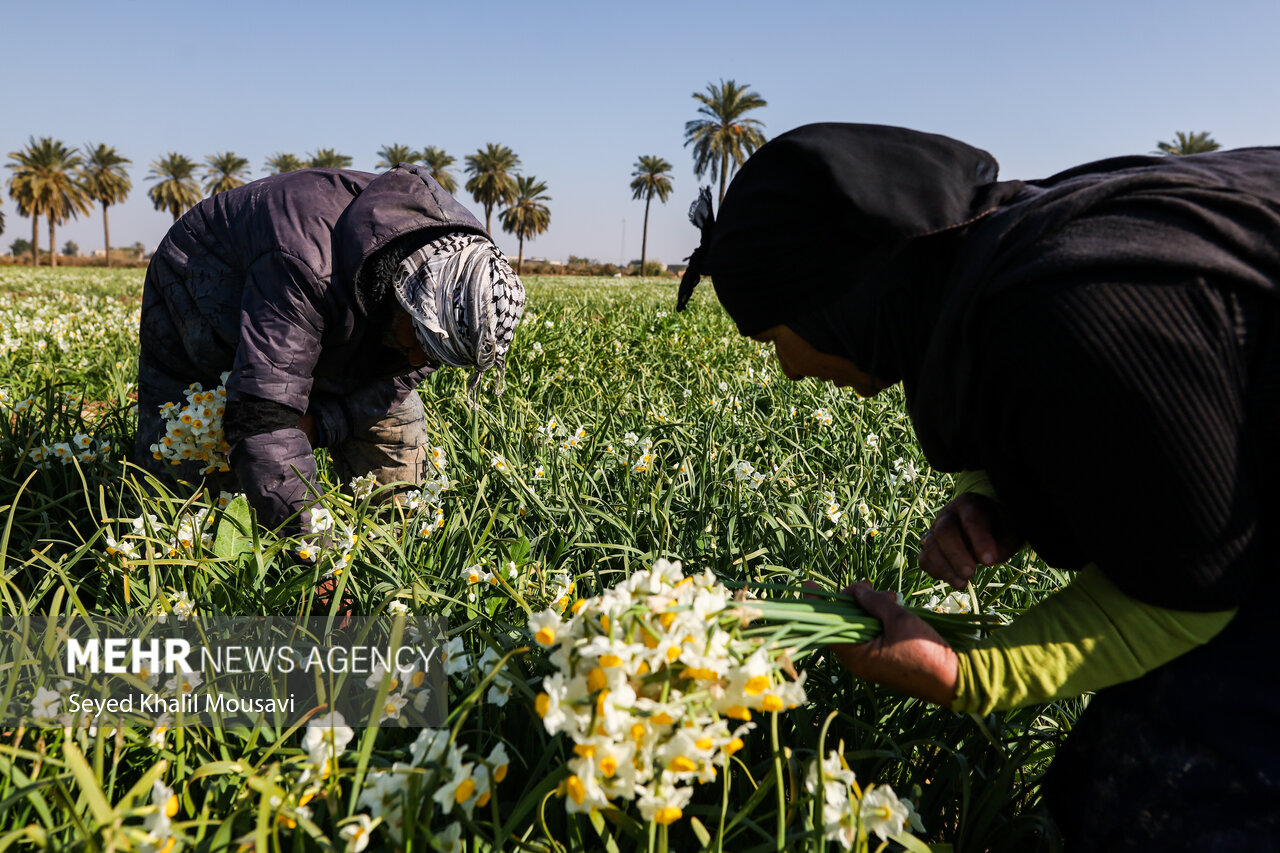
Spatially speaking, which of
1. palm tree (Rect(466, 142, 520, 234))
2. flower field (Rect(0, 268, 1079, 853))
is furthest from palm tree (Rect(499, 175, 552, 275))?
flower field (Rect(0, 268, 1079, 853))

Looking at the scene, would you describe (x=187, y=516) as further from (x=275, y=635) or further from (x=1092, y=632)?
(x=1092, y=632)

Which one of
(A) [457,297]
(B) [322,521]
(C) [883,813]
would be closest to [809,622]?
(C) [883,813]

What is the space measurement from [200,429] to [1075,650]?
2.19 m

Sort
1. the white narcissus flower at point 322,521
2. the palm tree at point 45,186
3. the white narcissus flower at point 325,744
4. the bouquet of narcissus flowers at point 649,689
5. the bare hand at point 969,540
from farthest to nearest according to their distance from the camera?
the palm tree at point 45,186
the white narcissus flower at point 322,521
the bare hand at point 969,540
the white narcissus flower at point 325,744
the bouquet of narcissus flowers at point 649,689

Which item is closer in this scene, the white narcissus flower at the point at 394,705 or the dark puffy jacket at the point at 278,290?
the white narcissus flower at the point at 394,705

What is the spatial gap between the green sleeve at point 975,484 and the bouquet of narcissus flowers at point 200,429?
1.92m

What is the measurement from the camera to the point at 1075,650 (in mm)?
1129

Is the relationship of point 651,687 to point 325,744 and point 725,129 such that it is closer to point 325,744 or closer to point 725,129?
point 325,744

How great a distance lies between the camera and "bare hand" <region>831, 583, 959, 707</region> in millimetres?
1145

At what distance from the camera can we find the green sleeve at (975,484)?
149cm

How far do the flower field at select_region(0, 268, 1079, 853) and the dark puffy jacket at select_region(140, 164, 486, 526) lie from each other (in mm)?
192

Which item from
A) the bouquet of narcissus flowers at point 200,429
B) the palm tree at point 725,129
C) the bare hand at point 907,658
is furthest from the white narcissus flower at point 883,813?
the palm tree at point 725,129

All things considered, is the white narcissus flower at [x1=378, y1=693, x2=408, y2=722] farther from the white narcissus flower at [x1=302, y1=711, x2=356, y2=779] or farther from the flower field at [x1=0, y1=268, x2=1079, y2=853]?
the white narcissus flower at [x1=302, y1=711, x2=356, y2=779]

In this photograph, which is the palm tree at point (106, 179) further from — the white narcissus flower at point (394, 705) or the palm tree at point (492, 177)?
the white narcissus flower at point (394, 705)
